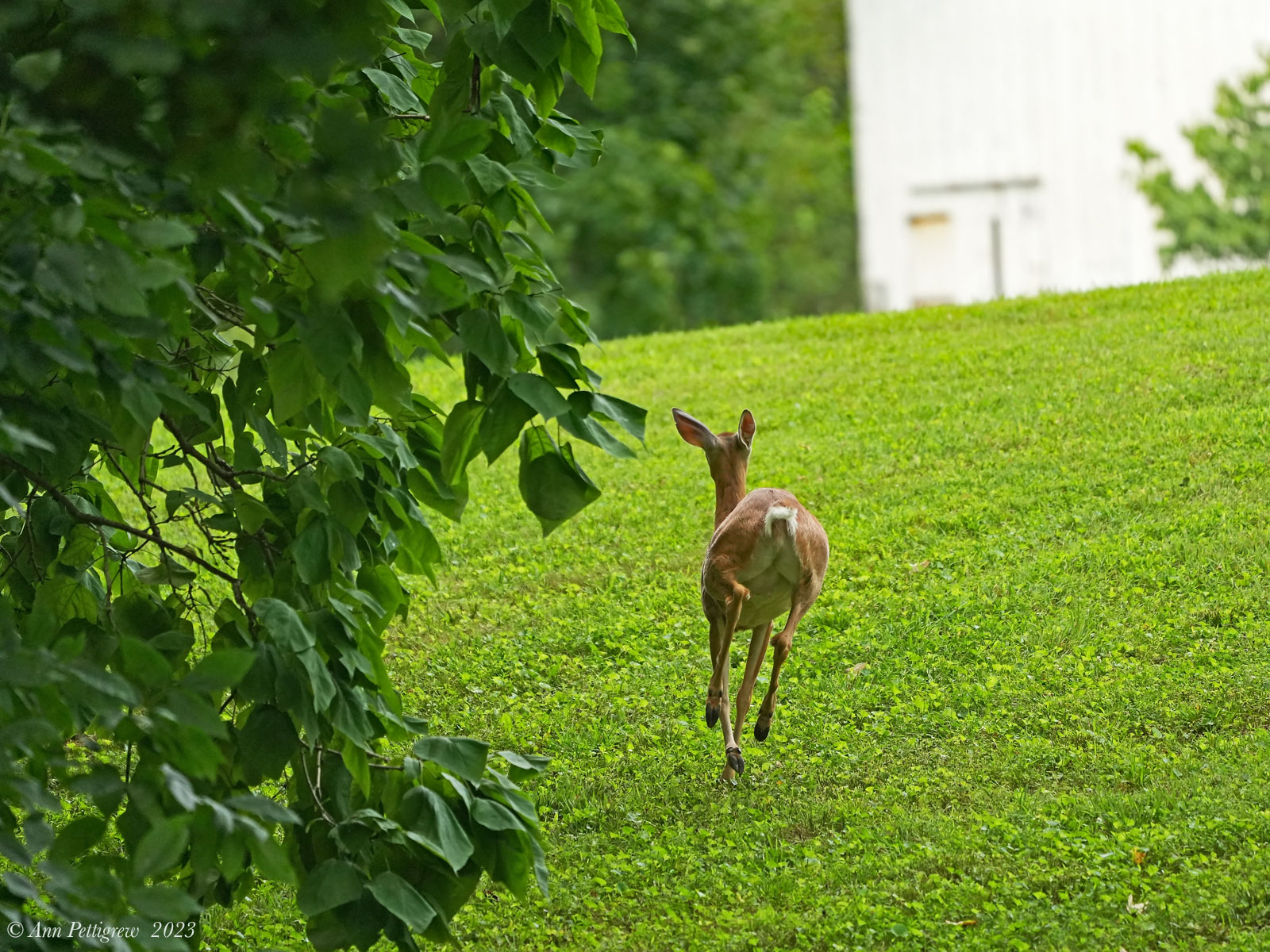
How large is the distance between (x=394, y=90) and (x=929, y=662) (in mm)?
5169

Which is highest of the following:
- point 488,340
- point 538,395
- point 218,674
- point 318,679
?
point 488,340

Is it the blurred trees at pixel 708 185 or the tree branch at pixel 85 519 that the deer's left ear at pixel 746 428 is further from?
the blurred trees at pixel 708 185

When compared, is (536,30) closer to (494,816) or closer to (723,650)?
(494,816)

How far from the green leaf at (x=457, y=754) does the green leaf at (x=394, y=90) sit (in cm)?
174

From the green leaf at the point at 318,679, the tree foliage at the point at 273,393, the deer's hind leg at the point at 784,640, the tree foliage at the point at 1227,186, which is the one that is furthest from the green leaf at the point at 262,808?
the tree foliage at the point at 1227,186

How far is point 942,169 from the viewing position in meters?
24.2

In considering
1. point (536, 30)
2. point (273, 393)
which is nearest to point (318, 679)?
point (273, 393)

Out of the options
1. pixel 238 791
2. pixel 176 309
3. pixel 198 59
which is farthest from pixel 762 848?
pixel 198 59

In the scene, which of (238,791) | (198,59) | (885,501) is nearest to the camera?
(198,59)

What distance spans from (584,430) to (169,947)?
128 cm

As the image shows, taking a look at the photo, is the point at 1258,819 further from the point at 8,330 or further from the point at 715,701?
the point at 8,330

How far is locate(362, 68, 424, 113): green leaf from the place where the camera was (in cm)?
402

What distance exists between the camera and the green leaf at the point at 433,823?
139 inches

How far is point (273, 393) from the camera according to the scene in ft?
11.1
